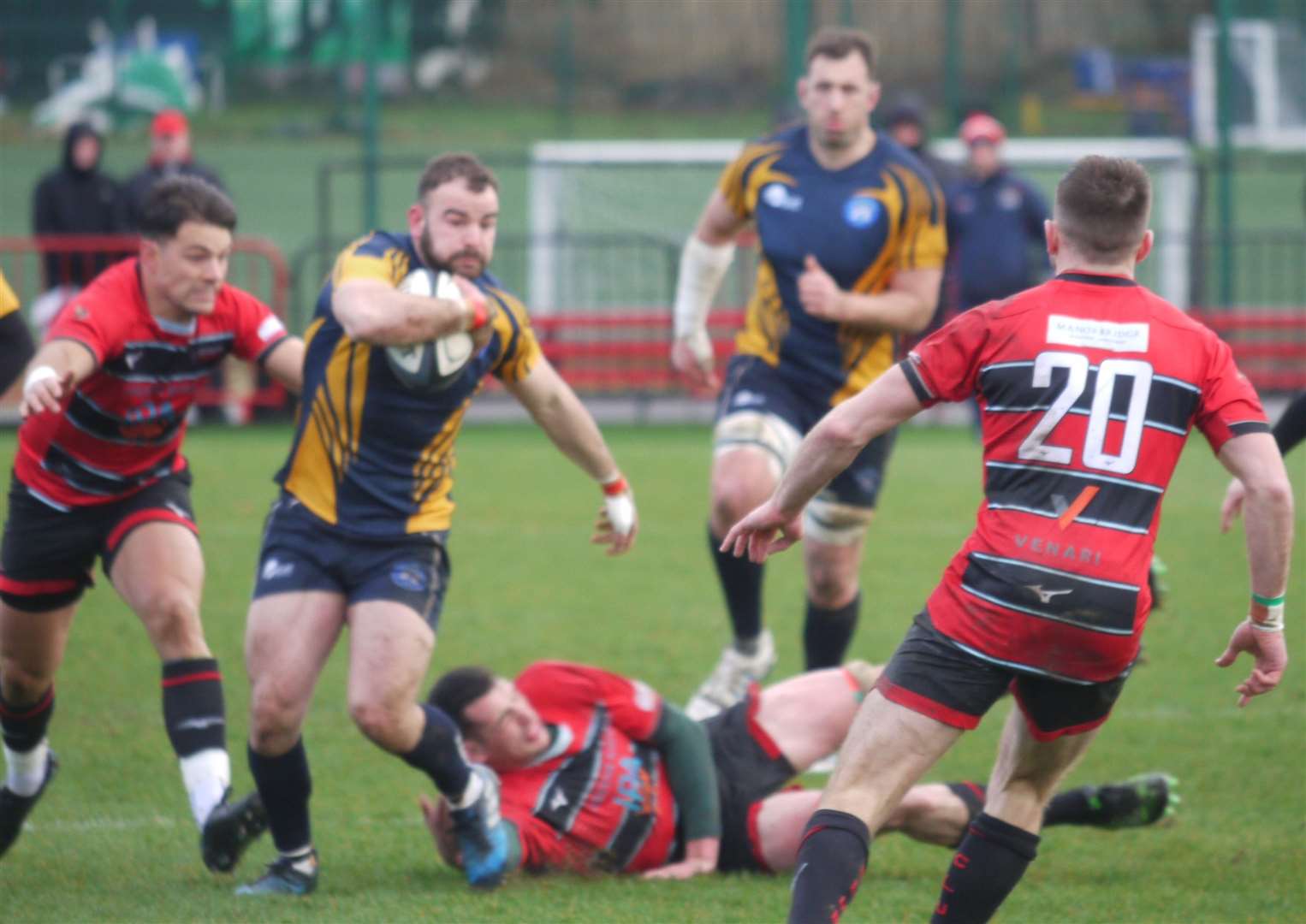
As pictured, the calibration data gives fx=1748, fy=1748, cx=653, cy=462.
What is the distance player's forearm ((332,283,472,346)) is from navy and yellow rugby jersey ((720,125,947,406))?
206 centimetres

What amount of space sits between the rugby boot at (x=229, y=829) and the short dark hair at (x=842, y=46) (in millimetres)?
3421

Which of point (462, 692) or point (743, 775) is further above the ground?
point (462, 692)

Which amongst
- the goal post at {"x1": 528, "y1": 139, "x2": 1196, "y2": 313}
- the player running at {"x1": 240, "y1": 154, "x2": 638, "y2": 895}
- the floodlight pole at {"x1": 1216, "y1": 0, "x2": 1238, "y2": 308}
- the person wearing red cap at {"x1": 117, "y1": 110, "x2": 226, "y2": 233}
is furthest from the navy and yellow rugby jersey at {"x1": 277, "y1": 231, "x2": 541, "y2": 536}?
the floodlight pole at {"x1": 1216, "y1": 0, "x2": 1238, "y2": 308}

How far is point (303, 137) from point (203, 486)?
31.0ft

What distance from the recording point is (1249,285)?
58.4 feet

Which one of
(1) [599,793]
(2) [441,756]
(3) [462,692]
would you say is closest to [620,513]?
(3) [462,692]

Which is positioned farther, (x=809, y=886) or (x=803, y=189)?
(x=803, y=189)

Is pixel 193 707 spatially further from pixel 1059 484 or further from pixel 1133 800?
pixel 1133 800

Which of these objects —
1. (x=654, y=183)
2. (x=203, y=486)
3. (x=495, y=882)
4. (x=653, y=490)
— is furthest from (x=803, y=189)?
(x=654, y=183)

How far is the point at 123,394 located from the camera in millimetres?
5297

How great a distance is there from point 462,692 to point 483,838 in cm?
44

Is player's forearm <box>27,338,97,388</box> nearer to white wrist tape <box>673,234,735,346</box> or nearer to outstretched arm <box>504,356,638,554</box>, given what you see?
outstretched arm <box>504,356,638,554</box>

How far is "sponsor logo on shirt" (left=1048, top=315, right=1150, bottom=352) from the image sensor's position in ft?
12.4

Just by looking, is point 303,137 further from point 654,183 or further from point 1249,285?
point 1249,285
